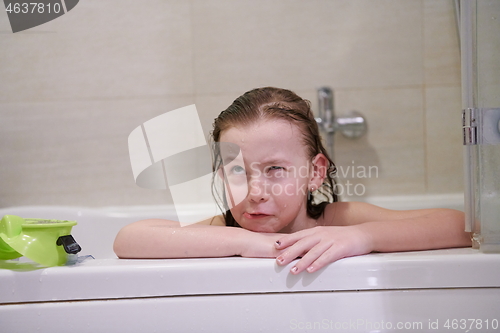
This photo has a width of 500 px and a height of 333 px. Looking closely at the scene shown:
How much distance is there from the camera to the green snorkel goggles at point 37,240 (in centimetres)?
57

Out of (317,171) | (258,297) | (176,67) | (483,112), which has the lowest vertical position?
(258,297)

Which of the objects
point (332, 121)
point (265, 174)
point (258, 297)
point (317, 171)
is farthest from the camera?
point (332, 121)

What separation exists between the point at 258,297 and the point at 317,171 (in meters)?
0.42

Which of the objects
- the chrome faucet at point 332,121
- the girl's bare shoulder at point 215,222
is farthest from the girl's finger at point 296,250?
the chrome faucet at point 332,121

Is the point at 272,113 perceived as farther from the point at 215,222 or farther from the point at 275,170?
the point at 215,222

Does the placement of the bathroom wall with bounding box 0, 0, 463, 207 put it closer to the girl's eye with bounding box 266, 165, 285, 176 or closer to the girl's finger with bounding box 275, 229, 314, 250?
the girl's eye with bounding box 266, 165, 285, 176

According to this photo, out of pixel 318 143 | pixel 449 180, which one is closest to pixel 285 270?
pixel 318 143

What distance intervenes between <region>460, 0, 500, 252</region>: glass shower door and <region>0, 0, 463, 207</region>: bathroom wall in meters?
0.79

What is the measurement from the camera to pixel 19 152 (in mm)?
1409

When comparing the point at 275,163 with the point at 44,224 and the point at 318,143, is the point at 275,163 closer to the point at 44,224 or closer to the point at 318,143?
the point at 318,143

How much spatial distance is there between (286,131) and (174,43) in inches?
27.6

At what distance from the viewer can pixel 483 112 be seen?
616 millimetres

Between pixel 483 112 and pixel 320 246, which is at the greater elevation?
pixel 483 112

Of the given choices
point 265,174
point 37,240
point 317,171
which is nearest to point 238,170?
point 265,174
